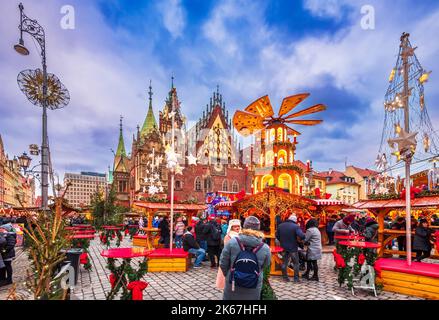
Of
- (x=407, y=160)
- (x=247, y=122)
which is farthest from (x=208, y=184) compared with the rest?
(x=407, y=160)

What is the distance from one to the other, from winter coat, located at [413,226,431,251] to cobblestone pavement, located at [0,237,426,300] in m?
2.16

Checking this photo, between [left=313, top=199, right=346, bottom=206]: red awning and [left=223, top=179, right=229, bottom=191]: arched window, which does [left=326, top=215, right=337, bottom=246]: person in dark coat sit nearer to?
[left=313, top=199, right=346, bottom=206]: red awning

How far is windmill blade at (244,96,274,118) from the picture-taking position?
15523 millimetres

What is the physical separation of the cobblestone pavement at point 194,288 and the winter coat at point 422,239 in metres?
2.16

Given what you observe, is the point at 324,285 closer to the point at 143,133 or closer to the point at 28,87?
the point at 28,87

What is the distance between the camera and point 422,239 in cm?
747

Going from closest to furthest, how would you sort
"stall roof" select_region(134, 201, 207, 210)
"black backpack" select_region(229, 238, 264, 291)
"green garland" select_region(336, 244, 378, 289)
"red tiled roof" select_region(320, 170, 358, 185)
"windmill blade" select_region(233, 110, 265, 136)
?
1. "black backpack" select_region(229, 238, 264, 291)
2. "green garland" select_region(336, 244, 378, 289)
3. "stall roof" select_region(134, 201, 207, 210)
4. "windmill blade" select_region(233, 110, 265, 136)
5. "red tiled roof" select_region(320, 170, 358, 185)

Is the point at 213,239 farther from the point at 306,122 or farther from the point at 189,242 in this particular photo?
the point at 306,122

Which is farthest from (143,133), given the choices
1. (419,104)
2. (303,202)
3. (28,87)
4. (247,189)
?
(419,104)

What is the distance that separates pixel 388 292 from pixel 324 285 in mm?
1459

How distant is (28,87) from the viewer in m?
10.1

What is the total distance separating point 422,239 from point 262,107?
1042cm

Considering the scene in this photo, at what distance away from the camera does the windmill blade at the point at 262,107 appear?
1552 centimetres

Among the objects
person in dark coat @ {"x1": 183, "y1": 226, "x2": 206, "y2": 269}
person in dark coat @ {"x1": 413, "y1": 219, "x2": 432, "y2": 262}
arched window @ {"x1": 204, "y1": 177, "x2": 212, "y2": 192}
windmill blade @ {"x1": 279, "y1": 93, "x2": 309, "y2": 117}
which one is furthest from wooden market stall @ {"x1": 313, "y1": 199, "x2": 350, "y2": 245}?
arched window @ {"x1": 204, "y1": 177, "x2": 212, "y2": 192}
